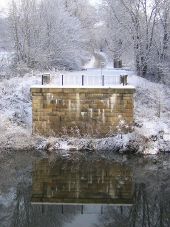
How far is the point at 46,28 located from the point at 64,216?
26.2 metres

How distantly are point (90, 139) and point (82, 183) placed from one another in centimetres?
424

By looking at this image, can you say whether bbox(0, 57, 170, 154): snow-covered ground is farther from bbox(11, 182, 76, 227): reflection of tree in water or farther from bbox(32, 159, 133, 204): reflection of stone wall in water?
bbox(11, 182, 76, 227): reflection of tree in water

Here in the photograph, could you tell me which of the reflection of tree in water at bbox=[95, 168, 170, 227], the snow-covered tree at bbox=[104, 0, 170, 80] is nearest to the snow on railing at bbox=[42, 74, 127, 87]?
the reflection of tree in water at bbox=[95, 168, 170, 227]

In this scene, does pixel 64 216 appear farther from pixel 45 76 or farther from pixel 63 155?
pixel 45 76

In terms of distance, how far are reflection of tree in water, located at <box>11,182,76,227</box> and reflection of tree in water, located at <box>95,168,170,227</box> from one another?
4.02ft

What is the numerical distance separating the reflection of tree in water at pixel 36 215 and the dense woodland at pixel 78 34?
16558mm

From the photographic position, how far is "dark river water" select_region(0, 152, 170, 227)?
14.3m

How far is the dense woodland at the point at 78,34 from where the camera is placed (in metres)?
31.6

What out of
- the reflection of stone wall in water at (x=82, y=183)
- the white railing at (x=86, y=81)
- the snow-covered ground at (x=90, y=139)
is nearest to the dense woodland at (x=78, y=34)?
the snow-covered ground at (x=90, y=139)

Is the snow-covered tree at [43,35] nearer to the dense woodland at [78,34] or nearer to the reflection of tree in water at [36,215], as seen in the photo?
the dense woodland at [78,34]

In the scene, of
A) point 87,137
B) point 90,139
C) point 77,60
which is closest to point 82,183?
point 90,139

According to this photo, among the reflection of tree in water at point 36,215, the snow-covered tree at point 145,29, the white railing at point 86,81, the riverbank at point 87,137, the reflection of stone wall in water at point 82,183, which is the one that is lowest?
the reflection of tree in water at point 36,215

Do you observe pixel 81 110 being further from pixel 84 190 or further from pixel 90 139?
pixel 84 190

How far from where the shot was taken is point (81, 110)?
21.7 m
